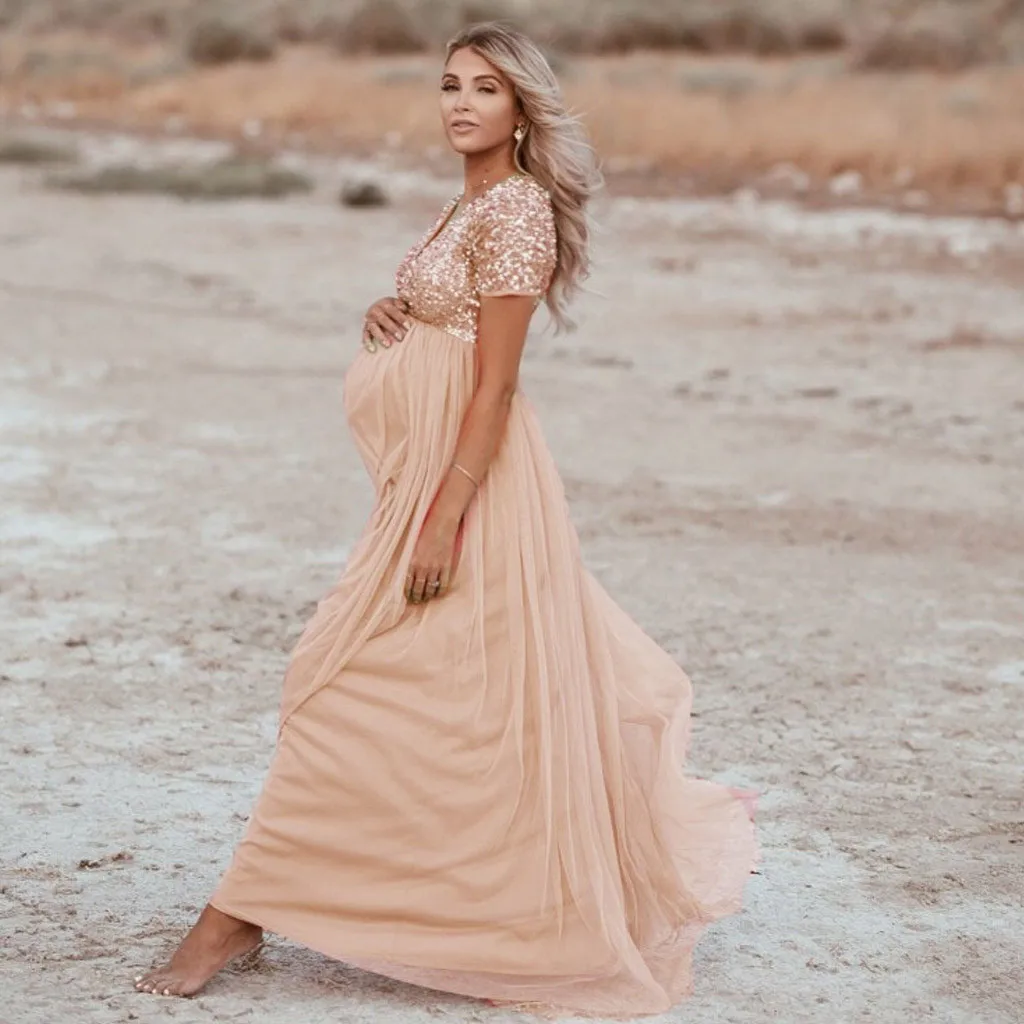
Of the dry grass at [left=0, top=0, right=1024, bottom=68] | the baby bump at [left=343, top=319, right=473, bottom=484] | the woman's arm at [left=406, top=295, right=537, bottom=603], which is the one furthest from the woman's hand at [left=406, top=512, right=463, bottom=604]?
the dry grass at [left=0, top=0, right=1024, bottom=68]

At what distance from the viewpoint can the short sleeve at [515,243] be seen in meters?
3.74

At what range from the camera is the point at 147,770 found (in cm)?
545

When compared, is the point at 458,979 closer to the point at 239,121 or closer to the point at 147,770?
the point at 147,770

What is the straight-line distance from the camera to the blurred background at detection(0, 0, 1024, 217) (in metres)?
19.7

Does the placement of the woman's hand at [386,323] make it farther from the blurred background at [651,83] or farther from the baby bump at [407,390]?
the blurred background at [651,83]

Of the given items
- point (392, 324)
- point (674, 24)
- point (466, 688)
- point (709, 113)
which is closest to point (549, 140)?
point (392, 324)

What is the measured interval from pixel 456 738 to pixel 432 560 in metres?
0.33

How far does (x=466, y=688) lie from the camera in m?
3.83

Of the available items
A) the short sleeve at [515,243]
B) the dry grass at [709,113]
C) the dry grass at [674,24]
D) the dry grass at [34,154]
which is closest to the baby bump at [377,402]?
the short sleeve at [515,243]

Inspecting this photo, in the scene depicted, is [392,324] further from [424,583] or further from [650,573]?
[650,573]

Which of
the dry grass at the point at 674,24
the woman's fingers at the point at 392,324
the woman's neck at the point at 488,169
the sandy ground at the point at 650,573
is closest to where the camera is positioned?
the woman's neck at the point at 488,169

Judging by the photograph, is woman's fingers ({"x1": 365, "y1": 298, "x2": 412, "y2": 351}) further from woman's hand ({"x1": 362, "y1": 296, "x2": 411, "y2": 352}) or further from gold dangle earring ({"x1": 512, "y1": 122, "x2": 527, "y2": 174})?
gold dangle earring ({"x1": 512, "y1": 122, "x2": 527, "y2": 174})

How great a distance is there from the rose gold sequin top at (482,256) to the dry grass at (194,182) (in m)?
16.4

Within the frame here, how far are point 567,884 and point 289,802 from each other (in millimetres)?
531
